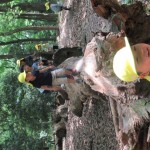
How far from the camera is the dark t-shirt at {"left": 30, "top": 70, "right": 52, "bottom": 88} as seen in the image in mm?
6934

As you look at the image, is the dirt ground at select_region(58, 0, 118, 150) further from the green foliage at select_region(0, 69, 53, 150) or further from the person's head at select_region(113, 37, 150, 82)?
the person's head at select_region(113, 37, 150, 82)

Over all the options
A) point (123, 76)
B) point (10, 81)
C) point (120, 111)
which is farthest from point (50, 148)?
point (123, 76)

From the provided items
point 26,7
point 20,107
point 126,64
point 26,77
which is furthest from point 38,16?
point 126,64

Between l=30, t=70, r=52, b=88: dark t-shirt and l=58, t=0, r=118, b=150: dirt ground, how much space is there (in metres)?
1.14

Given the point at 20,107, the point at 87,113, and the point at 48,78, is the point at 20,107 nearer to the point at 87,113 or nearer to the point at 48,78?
the point at 87,113

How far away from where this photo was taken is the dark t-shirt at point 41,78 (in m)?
6.93

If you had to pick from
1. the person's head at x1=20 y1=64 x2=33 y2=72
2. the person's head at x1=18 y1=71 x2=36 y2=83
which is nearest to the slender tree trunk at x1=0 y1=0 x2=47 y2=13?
the person's head at x1=20 y1=64 x2=33 y2=72

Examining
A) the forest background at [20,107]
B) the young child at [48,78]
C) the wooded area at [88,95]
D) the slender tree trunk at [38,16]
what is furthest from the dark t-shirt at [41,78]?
the slender tree trunk at [38,16]

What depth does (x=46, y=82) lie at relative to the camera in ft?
23.3

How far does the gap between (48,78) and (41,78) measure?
17cm

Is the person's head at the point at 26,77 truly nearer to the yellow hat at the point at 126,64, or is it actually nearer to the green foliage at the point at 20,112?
the yellow hat at the point at 126,64

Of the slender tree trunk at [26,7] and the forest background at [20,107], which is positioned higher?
the slender tree trunk at [26,7]

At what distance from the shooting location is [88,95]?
275 inches

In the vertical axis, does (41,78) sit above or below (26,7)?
below
